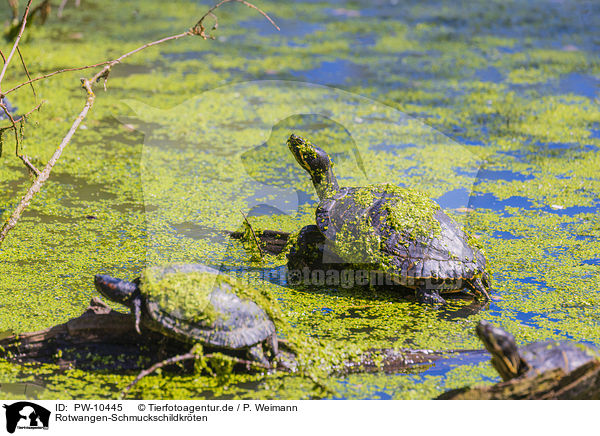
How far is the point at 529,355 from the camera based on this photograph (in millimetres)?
2756

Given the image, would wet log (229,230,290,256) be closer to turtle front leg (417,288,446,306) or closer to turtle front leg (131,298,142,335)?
turtle front leg (417,288,446,306)

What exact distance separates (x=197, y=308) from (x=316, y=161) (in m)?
1.72

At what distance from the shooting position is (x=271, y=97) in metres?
7.68

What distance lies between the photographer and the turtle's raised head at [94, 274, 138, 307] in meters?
3.16

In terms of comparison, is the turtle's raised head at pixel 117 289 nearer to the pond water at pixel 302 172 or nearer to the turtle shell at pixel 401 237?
the pond water at pixel 302 172

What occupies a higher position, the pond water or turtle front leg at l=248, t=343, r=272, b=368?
the pond water

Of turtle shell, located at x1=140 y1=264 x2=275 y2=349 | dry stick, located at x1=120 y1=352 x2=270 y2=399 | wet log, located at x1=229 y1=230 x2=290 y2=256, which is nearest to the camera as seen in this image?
dry stick, located at x1=120 y1=352 x2=270 y2=399

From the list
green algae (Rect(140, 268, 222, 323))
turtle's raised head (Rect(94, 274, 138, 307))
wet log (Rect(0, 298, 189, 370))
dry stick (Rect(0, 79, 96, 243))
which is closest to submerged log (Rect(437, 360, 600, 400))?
green algae (Rect(140, 268, 222, 323))

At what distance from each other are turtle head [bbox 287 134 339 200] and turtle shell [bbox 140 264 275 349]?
4.74ft

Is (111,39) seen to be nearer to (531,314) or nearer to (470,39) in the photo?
(470,39)

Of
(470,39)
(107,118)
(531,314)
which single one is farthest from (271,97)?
(531,314)

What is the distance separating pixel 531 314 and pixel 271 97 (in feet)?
15.4

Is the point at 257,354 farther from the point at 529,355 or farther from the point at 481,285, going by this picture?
the point at 481,285

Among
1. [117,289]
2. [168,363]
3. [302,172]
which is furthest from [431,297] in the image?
[302,172]
